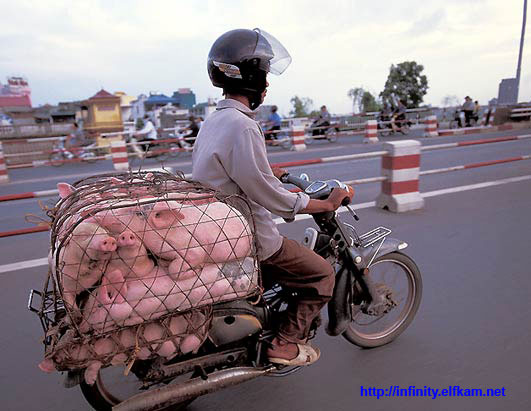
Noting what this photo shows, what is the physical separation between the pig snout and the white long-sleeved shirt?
509 mm

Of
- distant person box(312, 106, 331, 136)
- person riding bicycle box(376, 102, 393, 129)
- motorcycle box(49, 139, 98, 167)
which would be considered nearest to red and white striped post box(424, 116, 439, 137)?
person riding bicycle box(376, 102, 393, 129)

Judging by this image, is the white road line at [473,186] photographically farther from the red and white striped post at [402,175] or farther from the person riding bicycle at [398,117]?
the person riding bicycle at [398,117]

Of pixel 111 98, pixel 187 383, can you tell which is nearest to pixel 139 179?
pixel 187 383

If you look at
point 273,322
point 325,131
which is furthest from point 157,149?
point 273,322

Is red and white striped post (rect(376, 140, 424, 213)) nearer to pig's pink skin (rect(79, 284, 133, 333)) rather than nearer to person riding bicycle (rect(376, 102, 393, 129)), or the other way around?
pig's pink skin (rect(79, 284, 133, 333))

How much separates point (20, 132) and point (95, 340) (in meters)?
44.3

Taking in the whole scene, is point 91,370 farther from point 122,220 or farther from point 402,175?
point 402,175

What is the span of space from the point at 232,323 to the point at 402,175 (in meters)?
4.32

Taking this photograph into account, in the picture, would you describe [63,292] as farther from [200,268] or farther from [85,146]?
[85,146]

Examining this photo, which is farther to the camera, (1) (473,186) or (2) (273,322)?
(1) (473,186)

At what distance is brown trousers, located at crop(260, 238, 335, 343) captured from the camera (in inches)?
82.8

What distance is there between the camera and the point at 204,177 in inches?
77.7

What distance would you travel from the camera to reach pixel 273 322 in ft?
7.52

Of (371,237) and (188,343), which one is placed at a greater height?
(371,237)
